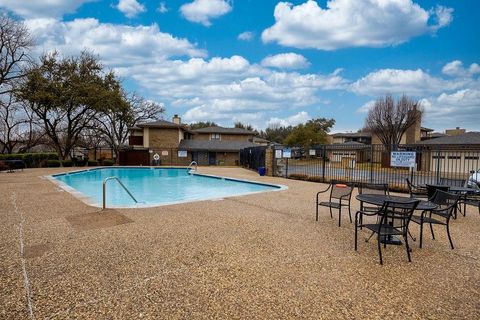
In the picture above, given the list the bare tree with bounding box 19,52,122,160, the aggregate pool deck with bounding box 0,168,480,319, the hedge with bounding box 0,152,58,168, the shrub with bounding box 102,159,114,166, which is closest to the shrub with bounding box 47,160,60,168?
the hedge with bounding box 0,152,58,168

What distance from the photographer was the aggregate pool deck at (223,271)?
2785 mm

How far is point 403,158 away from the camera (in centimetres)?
1130

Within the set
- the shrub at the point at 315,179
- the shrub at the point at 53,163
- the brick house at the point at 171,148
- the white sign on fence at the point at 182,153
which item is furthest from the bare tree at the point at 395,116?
the shrub at the point at 53,163

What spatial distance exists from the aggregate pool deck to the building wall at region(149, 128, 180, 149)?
1042 inches

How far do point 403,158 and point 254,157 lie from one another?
13.5 metres

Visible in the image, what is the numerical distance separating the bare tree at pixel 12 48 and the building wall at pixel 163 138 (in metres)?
13.2

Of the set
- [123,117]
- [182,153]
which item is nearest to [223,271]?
[182,153]

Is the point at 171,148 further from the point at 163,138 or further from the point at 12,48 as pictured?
the point at 12,48

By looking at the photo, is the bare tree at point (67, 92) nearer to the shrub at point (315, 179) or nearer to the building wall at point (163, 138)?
the building wall at point (163, 138)

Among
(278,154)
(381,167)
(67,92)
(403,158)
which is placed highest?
(67,92)

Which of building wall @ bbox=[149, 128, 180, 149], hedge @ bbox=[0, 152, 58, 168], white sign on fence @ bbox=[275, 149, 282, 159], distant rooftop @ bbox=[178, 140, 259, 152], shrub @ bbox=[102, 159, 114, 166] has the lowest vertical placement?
shrub @ bbox=[102, 159, 114, 166]

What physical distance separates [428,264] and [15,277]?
5.70 m

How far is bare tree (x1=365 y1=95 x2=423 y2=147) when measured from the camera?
3253 cm

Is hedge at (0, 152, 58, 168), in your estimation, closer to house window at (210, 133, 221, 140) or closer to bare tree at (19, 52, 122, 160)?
bare tree at (19, 52, 122, 160)
